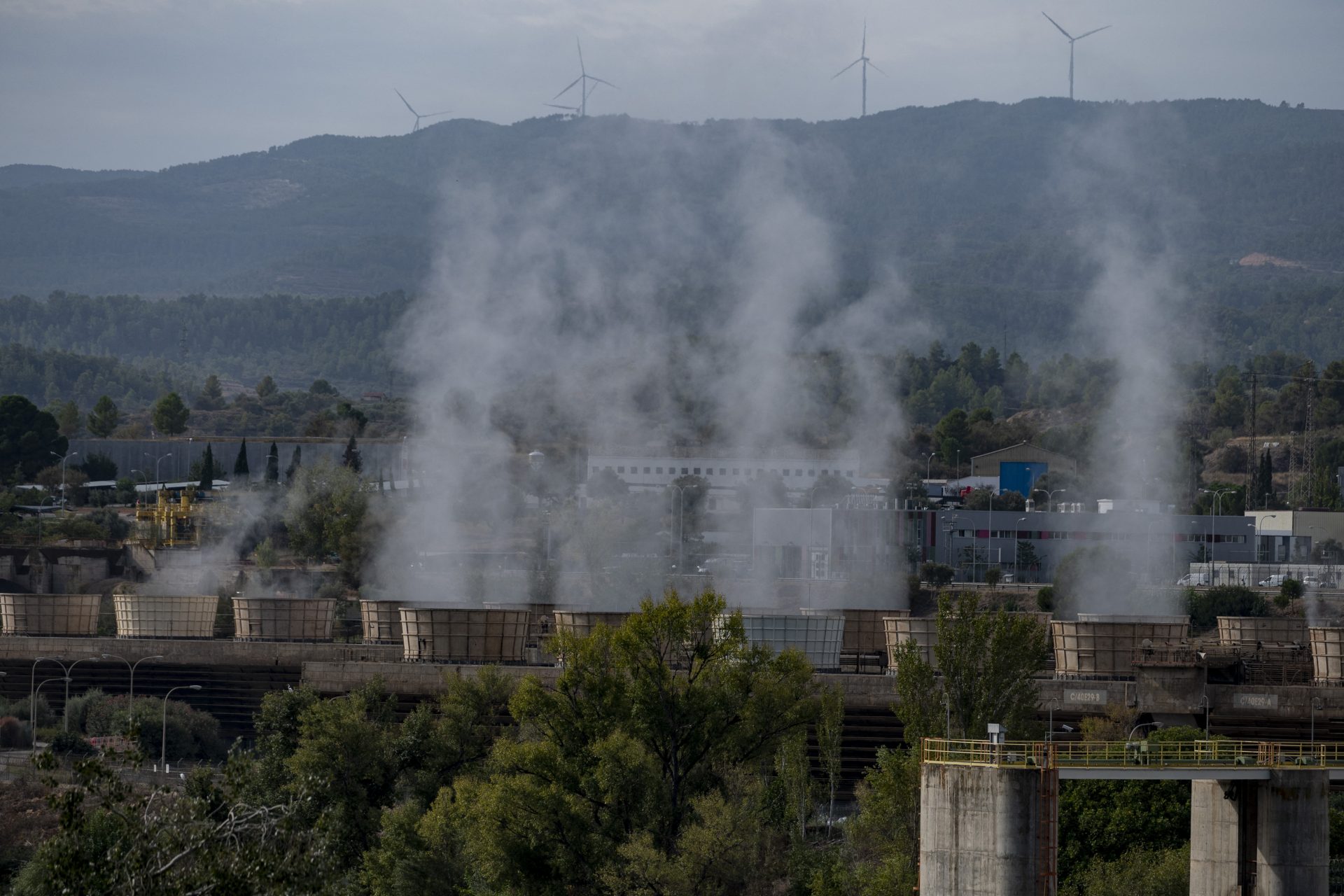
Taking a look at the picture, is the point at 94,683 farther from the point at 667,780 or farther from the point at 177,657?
the point at 667,780

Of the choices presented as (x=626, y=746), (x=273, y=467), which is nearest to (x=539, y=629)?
(x=626, y=746)

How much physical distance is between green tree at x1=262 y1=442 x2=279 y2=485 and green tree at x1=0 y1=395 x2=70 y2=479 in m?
19.8

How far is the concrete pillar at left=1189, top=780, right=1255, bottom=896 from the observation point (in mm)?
38562

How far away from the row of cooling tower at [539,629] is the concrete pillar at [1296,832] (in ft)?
94.5

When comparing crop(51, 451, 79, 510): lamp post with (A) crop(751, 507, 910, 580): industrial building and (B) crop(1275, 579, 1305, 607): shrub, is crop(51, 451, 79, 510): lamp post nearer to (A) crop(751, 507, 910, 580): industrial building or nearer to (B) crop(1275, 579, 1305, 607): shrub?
(A) crop(751, 507, 910, 580): industrial building

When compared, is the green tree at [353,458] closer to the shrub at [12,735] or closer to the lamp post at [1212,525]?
the lamp post at [1212,525]

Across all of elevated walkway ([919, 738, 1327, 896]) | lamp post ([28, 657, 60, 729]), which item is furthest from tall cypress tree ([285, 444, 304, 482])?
elevated walkway ([919, 738, 1327, 896])

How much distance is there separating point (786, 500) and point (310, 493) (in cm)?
3589

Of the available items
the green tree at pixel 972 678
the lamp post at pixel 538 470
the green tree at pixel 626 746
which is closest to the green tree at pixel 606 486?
the lamp post at pixel 538 470

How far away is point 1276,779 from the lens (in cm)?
3772

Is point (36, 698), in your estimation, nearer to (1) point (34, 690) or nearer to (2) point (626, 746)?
(1) point (34, 690)

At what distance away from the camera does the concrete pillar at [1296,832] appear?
37.5 metres

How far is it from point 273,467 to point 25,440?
2356 centimetres

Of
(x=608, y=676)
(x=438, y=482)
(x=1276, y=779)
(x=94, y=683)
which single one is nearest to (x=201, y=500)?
(x=438, y=482)
